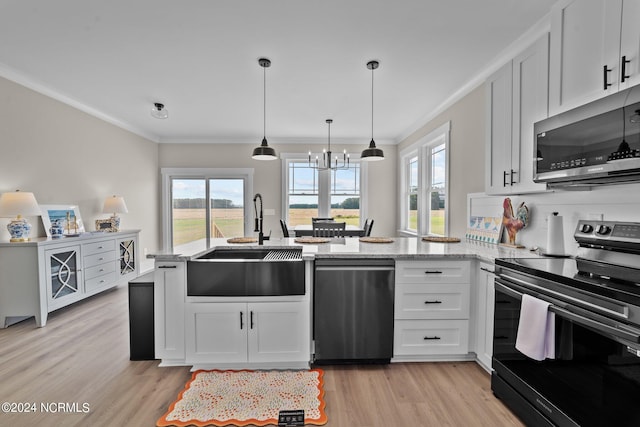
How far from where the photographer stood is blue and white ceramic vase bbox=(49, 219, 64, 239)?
3463 millimetres

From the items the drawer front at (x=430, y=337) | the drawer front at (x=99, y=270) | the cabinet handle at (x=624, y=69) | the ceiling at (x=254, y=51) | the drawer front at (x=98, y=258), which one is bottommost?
the drawer front at (x=430, y=337)

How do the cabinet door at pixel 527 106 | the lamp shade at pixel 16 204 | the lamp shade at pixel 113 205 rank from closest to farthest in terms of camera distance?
the cabinet door at pixel 527 106 < the lamp shade at pixel 16 204 < the lamp shade at pixel 113 205

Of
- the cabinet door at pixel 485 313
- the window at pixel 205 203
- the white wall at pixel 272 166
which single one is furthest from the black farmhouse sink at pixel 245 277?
the window at pixel 205 203

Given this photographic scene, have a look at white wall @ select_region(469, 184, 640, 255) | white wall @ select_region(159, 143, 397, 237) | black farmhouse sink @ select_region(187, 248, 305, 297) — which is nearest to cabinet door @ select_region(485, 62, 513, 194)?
white wall @ select_region(469, 184, 640, 255)

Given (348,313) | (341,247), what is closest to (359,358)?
(348,313)

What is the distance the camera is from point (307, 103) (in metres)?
4.04

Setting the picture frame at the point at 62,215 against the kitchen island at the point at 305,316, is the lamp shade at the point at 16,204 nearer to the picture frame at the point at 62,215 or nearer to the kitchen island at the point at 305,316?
the picture frame at the point at 62,215

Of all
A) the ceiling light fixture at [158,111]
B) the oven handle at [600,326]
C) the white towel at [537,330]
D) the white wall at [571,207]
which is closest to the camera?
the oven handle at [600,326]

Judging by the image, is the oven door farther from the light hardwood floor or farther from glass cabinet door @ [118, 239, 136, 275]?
glass cabinet door @ [118, 239, 136, 275]

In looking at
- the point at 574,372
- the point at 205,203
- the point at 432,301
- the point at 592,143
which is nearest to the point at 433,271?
the point at 432,301

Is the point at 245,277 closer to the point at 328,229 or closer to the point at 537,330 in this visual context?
the point at 537,330

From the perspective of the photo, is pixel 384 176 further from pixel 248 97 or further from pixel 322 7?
pixel 322 7

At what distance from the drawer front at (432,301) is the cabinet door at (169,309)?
1630 millimetres

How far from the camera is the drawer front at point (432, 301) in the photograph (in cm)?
229
